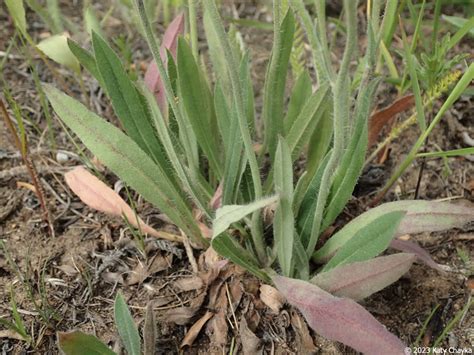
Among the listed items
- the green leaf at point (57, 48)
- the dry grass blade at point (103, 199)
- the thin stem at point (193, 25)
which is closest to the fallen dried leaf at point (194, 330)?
the dry grass blade at point (103, 199)

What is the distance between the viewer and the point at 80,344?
3.79 feet

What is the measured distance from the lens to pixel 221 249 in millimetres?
1253

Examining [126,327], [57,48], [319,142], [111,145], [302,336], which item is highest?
[57,48]

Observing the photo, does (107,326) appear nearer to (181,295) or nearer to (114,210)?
(181,295)

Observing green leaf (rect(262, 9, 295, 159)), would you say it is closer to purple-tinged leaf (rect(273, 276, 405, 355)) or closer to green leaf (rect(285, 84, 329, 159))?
green leaf (rect(285, 84, 329, 159))

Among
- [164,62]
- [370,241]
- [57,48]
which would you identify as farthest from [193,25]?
[370,241]

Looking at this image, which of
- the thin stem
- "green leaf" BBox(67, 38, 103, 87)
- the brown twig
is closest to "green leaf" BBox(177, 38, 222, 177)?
the thin stem

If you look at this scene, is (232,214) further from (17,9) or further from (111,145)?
(17,9)

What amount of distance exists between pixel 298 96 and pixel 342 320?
2.04 feet

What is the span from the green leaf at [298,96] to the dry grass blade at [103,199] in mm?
415

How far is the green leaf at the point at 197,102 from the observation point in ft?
4.44

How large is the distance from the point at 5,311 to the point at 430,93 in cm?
110

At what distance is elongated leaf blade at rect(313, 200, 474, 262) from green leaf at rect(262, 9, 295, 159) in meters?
0.31

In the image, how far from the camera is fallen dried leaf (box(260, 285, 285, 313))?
1340 millimetres
